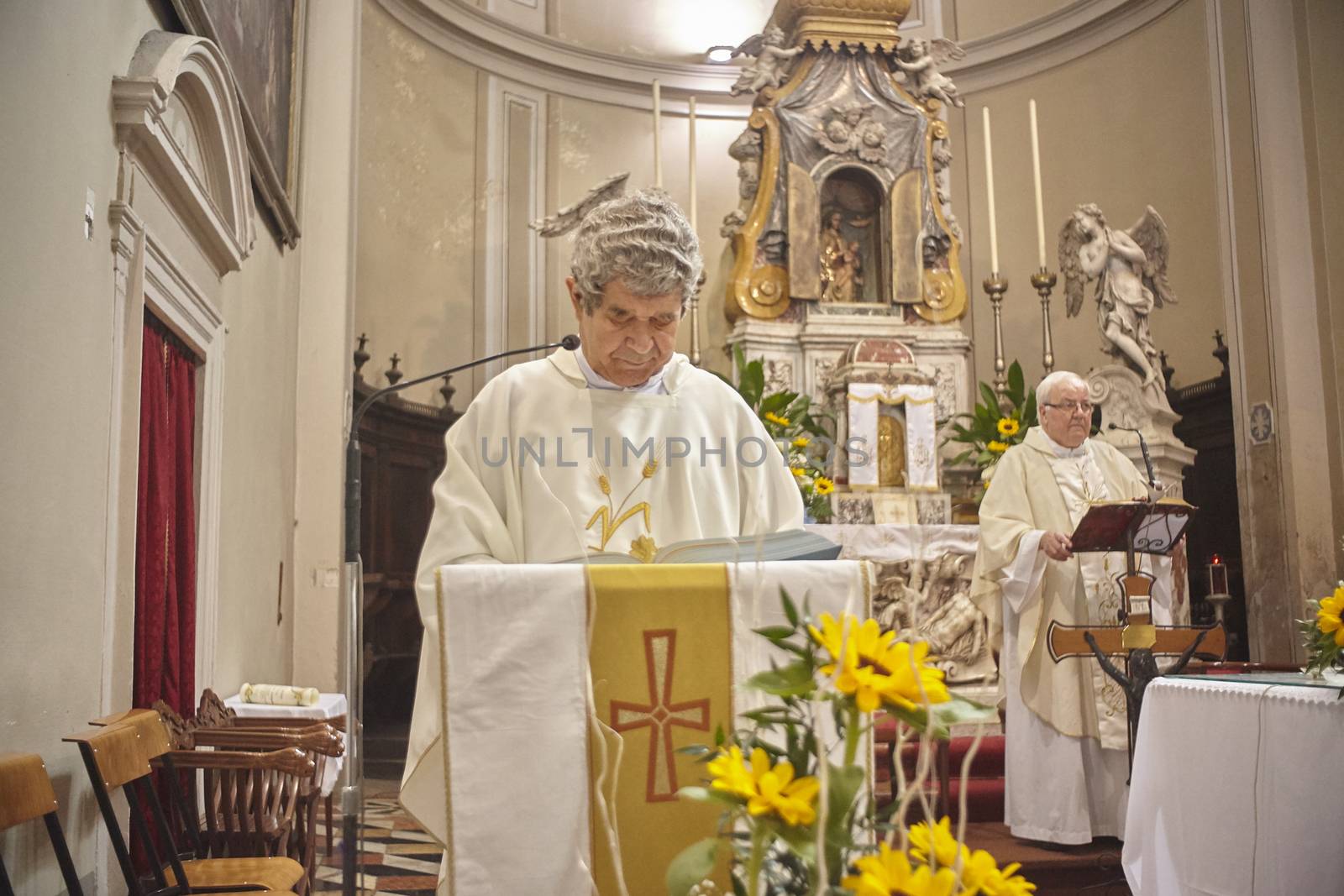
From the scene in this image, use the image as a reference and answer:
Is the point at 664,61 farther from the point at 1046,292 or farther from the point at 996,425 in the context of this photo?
the point at 996,425

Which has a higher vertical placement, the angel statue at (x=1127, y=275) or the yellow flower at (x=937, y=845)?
the angel statue at (x=1127, y=275)

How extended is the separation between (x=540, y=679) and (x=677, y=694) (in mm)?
213

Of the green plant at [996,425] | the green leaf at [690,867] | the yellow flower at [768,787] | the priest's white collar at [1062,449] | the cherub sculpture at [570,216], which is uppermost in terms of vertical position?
the cherub sculpture at [570,216]

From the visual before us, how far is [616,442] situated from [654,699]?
0.79m

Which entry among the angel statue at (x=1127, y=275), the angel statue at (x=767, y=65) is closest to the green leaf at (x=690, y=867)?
the angel statue at (x=1127, y=275)

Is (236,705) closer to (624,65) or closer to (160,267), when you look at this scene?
(160,267)

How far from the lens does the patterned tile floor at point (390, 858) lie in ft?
16.4

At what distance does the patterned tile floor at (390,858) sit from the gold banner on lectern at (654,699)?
8.65ft

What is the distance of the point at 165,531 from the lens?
4812 mm

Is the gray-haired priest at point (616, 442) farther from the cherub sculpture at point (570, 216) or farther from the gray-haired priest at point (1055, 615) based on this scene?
the cherub sculpture at point (570, 216)

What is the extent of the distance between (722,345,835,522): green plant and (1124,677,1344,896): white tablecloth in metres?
3.59

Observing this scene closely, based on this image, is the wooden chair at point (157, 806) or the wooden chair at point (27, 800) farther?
the wooden chair at point (157, 806)

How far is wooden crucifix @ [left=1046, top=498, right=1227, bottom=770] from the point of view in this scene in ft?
14.4

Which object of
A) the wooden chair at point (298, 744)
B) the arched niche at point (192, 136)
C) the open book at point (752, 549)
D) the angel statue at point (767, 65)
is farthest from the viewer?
the angel statue at point (767, 65)
